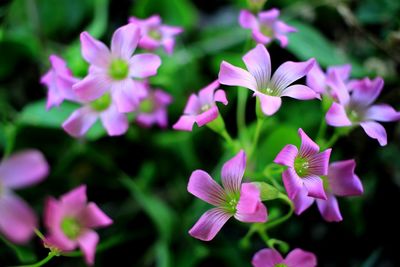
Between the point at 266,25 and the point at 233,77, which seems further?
the point at 266,25

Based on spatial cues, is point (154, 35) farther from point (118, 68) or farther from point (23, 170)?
point (23, 170)

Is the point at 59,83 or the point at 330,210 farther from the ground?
the point at 59,83

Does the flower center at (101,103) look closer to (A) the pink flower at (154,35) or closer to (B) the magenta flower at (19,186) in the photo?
(A) the pink flower at (154,35)

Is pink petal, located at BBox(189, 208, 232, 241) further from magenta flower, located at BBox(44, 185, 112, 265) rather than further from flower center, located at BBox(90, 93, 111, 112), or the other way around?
flower center, located at BBox(90, 93, 111, 112)

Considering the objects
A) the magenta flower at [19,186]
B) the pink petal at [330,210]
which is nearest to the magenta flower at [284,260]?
the pink petal at [330,210]

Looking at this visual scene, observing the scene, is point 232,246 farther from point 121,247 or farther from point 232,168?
point 232,168

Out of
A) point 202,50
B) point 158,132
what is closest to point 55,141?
point 158,132

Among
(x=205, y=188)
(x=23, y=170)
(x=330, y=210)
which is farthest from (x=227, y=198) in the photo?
(x=23, y=170)
